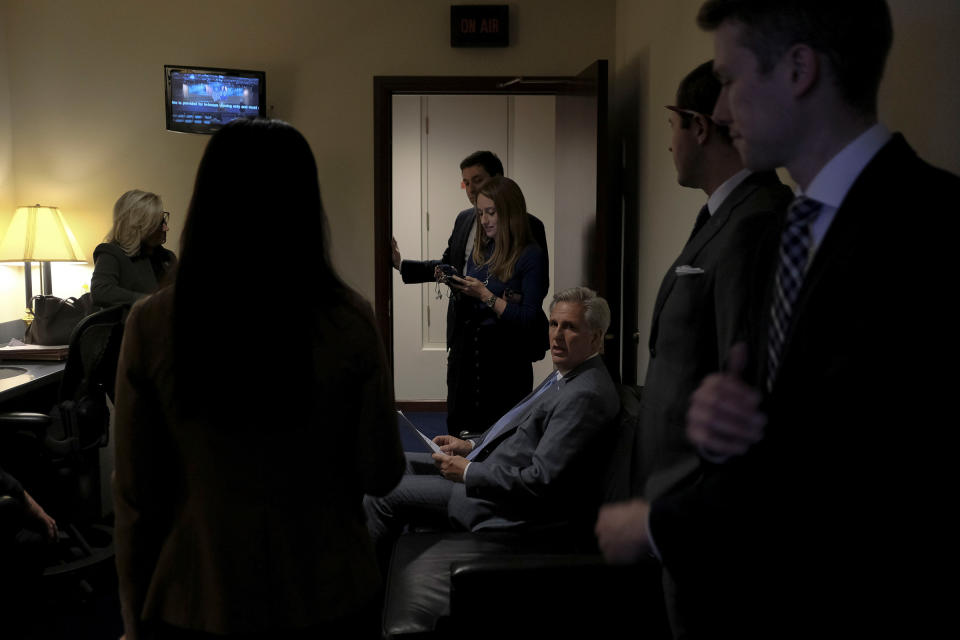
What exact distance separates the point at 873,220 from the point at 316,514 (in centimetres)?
79

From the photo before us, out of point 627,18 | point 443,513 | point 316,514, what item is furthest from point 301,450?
point 627,18

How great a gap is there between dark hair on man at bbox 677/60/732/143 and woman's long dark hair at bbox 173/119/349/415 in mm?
894

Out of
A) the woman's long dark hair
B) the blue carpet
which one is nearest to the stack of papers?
the blue carpet

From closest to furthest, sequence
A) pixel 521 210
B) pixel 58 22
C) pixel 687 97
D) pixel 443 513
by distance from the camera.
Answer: pixel 687 97
pixel 443 513
pixel 521 210
pixel 58 22

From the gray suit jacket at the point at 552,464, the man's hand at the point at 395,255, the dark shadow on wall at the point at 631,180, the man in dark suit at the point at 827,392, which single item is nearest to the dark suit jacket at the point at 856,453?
the man in dark suit at the point at 827,392

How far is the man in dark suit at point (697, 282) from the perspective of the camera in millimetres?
1376

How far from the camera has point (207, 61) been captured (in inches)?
187

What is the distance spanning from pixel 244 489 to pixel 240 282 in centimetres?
28

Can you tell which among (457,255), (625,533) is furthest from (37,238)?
(625,533)

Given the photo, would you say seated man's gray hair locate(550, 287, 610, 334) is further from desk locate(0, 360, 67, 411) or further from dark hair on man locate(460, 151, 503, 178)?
desk locate(0, 360, 67, 411)

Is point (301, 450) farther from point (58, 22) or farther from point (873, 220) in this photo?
point (58, 22)

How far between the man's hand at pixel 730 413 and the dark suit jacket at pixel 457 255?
2416mm

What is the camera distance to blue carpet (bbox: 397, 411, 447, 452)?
4.97 metres

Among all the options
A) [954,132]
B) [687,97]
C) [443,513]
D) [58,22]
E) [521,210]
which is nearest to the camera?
[954,132]
